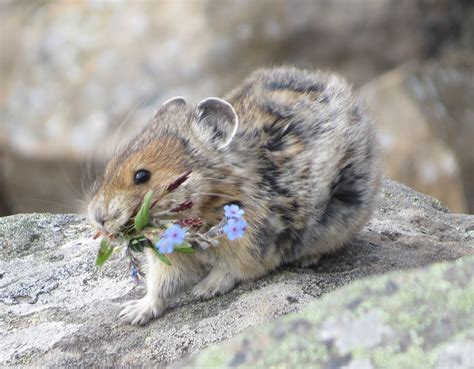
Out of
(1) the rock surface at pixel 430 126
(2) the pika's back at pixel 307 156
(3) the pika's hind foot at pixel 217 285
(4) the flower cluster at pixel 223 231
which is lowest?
(3) the pika's hind foot at pixel 217 285

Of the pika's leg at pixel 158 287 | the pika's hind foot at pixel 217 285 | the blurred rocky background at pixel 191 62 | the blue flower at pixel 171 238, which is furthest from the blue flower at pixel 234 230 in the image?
the blurred rocky background at pixel 191 62

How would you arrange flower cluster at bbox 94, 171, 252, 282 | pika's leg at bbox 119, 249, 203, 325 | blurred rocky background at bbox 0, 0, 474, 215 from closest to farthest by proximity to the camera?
flower cluster at bbox 94, 171, 252, 282, pika's leg at bbox 119, 249, 203, 325, blurred rocky background at bbox 0, 0, 474, 215

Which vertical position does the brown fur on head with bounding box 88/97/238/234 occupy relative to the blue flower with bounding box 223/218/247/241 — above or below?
above

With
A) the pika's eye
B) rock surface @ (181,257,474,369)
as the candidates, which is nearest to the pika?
the pika's eye

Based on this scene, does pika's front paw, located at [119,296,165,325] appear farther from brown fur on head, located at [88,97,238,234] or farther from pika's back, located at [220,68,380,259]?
pika's back, located at [220,68,380,259]

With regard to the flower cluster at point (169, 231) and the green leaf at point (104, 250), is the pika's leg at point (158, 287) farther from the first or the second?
the green leaf at point (104, 250)

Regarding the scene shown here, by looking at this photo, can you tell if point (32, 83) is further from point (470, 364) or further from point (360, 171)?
point (470, 364)

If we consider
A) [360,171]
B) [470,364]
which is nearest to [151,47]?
[360,171]

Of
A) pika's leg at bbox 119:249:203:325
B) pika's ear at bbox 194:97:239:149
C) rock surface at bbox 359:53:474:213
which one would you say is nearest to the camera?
pika's leg at bbox 119:249:203:325
